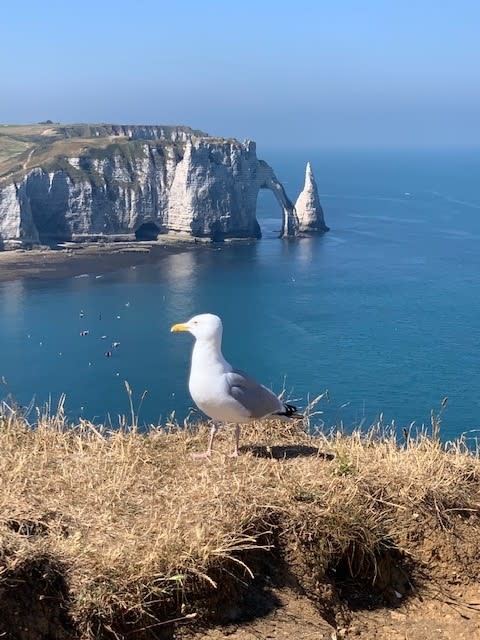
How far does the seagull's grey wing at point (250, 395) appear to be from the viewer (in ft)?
14.2

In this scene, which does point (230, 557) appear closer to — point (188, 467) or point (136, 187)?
point (188, 467)

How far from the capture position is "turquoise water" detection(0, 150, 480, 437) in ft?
93.8

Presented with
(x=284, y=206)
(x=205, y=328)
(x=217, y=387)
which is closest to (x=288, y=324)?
(x=205, y=328)

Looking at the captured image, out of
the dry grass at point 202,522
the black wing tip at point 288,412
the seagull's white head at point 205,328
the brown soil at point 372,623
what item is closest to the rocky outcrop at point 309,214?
the black wing tip at point 288,412

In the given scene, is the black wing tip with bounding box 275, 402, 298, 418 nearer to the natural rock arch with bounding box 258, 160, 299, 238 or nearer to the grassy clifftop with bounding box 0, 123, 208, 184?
the grassy clifftop with bounding box 0, 123, 208, 184

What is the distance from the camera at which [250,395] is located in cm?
436

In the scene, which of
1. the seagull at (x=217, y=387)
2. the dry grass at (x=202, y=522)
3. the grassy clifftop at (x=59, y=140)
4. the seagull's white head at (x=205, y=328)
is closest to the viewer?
the dry grass at (x=202, y=522)

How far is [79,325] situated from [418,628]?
38.7 m

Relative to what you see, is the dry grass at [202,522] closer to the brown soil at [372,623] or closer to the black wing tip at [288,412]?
the brown soil at [372,623]

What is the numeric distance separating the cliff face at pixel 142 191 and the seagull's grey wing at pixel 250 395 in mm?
64909

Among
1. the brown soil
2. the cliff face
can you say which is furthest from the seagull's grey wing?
the cliff face

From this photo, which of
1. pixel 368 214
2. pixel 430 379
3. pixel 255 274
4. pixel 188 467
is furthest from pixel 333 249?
pixel 188 467

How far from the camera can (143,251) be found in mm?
65062

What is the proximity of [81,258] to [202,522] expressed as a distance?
60.3 metres
